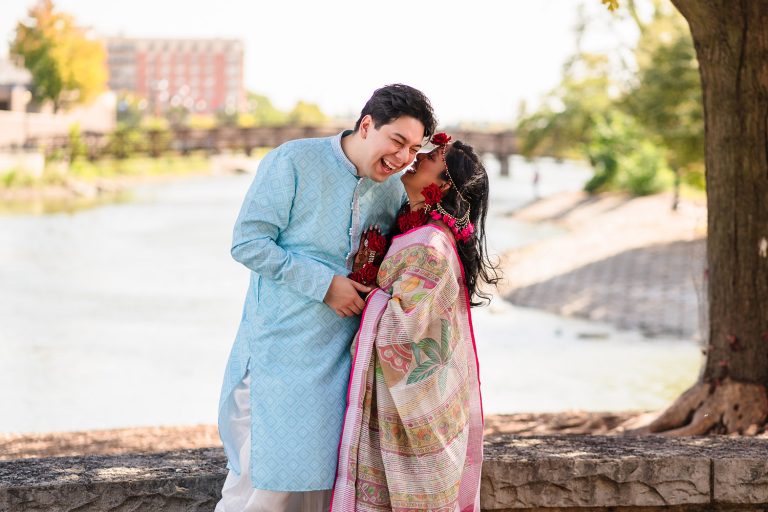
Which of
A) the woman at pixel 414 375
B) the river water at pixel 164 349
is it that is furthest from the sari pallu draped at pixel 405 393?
the river water at pixel 164 349

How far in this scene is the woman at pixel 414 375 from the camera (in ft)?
9.25

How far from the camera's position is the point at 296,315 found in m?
2.89

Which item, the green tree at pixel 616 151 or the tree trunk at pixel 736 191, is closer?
the tree trunk at pixel 736 191

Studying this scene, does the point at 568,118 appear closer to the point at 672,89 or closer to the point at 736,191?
the point at 672,89

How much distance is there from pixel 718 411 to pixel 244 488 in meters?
3.03

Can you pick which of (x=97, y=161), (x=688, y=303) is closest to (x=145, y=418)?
(x=688, y=303)

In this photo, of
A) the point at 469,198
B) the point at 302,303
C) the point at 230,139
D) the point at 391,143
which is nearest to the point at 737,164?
the point at 469,198

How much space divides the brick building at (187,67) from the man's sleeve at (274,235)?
139 m

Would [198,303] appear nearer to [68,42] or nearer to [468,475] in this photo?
[468,475]

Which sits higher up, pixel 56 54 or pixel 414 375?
pixel 56 54

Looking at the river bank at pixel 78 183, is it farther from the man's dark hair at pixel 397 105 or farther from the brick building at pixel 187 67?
the brick building at pixel 187 67

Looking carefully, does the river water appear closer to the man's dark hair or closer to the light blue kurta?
the light blue kurta

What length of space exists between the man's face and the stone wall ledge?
3.47 feet

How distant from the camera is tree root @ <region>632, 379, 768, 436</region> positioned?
16.6 feet
